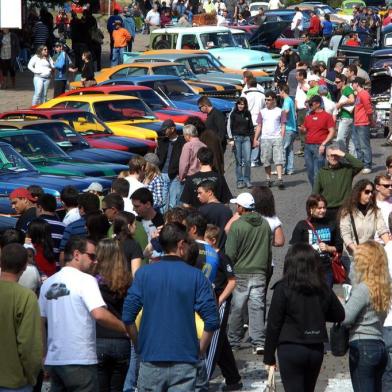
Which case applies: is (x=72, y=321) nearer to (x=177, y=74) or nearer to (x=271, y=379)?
(x=271, y=379)

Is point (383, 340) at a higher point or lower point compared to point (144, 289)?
lower

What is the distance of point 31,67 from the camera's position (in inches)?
1193

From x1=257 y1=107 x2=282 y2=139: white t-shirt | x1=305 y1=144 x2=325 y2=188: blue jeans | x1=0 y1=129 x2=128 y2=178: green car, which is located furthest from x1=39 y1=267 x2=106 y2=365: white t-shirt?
x1=257 y1=107 x2=282 y2=139: white t-shirt

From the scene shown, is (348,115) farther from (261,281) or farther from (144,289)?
(144,289)

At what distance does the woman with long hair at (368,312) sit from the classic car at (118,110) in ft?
45.1

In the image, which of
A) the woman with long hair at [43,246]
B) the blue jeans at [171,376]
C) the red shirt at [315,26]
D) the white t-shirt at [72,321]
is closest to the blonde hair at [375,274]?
the blue jeans at [171,376]

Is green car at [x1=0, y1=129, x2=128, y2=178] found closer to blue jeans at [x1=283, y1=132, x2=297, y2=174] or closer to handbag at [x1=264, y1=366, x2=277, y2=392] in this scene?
blue jeans at [x1=283, y1=132, x2=297, y2=174]

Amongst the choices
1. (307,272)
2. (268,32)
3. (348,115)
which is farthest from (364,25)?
(307,272)

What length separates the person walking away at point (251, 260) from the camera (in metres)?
11.1

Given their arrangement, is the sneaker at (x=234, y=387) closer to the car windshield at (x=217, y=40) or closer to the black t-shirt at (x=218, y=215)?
the black t-shirt at (x=218, y=215)

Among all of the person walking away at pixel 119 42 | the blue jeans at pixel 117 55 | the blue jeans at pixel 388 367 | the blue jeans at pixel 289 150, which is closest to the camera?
the blue jeans at pixel 388 367

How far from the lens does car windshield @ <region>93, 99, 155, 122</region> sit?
73.8 ft

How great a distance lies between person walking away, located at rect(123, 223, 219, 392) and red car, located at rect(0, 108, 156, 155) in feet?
41.8

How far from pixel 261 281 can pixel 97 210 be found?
5.44 ft
